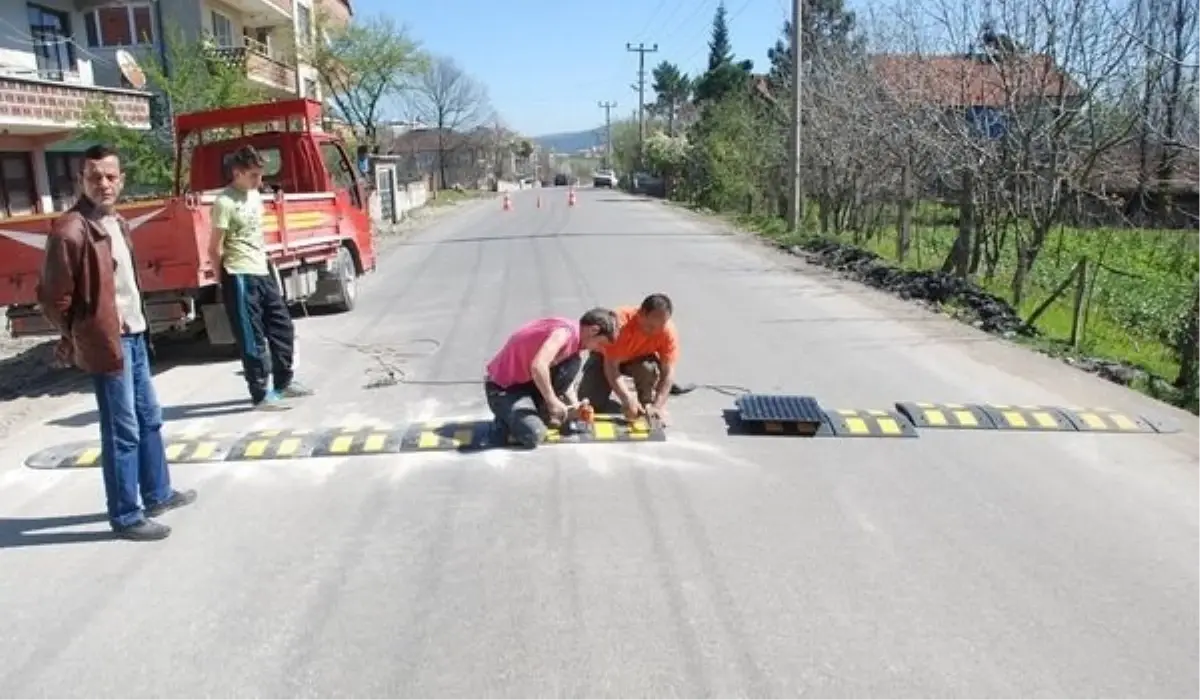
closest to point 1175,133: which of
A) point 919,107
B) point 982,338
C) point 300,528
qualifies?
point 919,107

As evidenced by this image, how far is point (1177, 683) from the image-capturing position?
3.05 meters

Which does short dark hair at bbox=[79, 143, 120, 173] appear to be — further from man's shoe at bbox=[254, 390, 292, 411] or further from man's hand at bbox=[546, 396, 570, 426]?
man's shoe at bbox=[254, 390, 292, 411]

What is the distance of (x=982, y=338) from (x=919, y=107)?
6.05 m

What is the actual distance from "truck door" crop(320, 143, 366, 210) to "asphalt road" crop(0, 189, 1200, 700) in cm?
542

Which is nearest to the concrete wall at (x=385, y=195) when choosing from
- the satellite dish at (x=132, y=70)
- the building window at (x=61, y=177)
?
the building window at (x=61, y=177)

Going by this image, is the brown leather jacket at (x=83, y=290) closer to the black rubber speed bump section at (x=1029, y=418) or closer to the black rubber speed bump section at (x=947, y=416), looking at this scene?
the black rubber speed bump section at (x=947, y=416)

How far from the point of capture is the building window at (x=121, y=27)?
25.8m

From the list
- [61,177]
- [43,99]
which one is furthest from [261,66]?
[43,99]

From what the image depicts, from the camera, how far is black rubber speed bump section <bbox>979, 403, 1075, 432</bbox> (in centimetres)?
596

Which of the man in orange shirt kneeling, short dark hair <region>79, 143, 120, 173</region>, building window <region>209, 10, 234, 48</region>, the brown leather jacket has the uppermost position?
building window <region>209, 10, 234, 48</region>

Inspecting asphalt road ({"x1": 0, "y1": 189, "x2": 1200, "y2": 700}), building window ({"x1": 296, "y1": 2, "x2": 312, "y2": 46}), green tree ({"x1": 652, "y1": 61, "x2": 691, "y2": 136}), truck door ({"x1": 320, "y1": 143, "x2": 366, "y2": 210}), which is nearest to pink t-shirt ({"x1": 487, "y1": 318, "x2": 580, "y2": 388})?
asphalt road ({"x1": 0, "y1": 189, "x2": 1200, "y2": 700})

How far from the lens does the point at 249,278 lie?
6621 mm

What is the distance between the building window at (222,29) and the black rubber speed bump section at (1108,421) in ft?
102

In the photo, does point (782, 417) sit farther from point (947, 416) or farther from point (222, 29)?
point (222, 29)
